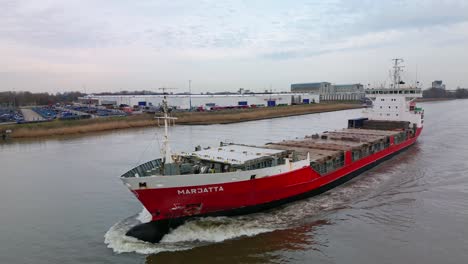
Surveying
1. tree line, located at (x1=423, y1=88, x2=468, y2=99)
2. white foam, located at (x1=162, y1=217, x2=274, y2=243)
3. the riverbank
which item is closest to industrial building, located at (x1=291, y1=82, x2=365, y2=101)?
tree line, located at (x1=423, y1=88, x2=468, y2=99)

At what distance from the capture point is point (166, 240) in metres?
12.2

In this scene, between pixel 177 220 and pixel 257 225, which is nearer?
pixel 177 220


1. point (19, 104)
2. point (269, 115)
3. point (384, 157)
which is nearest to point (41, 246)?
point (384, 157)

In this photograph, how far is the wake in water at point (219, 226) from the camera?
39.3 ft

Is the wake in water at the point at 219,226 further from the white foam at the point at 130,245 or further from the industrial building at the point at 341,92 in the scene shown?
the industrial building at the point at 341,92

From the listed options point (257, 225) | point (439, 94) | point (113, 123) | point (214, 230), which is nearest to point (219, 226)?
point (214, 230)

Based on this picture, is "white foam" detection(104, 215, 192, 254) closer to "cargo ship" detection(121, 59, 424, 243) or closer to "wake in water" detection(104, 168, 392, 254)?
"wake in water" detection(104, 168, 392, 254)

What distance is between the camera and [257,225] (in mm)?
13336

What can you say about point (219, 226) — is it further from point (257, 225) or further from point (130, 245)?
point (130, 245)

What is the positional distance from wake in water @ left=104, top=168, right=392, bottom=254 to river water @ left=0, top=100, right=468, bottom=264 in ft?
0.13

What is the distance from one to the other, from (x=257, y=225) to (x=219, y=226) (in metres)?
1.56

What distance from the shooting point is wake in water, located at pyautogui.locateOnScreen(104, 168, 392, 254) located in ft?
39.3

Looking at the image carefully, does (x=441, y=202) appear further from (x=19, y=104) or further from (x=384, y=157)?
(x=19, y=104)

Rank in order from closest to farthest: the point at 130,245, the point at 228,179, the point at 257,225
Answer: the point at 130,245 → the point at 228,179 → the point at 257,225
